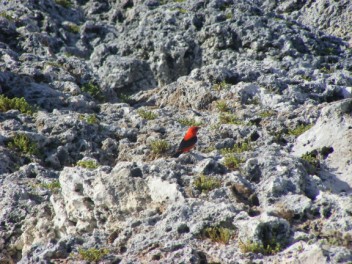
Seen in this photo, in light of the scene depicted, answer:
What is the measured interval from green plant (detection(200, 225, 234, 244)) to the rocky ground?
0.13 ft

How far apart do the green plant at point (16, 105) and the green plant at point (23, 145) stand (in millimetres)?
1956

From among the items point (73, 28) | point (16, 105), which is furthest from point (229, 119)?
point (73, 28)

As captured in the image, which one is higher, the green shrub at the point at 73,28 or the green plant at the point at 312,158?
the green shrub at the point at 73,28

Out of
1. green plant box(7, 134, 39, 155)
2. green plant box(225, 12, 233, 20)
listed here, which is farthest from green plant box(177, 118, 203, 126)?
green plant box(225, 12, 233, 20)

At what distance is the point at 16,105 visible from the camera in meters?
16.3

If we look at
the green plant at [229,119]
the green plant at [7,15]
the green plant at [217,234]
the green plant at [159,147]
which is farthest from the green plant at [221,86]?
the green plant at [7,15]

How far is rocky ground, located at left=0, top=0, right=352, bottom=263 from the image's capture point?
866cm

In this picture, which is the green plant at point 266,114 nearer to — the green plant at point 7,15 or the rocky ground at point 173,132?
the rocky ground at point 173,132

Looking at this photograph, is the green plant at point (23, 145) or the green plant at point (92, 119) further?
the green plant at point (92, 119)

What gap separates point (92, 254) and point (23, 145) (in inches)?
258

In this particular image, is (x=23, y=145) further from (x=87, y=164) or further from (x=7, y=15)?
(x=7, y=15)

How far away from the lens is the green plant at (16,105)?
16031 mm

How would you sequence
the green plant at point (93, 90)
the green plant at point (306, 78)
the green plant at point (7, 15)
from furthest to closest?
the green plant at point (7, 15) → the green plant at point (93, 90) → the green plant at point (306, 78)

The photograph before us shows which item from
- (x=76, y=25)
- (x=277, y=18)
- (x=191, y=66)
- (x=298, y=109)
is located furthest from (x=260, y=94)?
(x=76, y=25)
